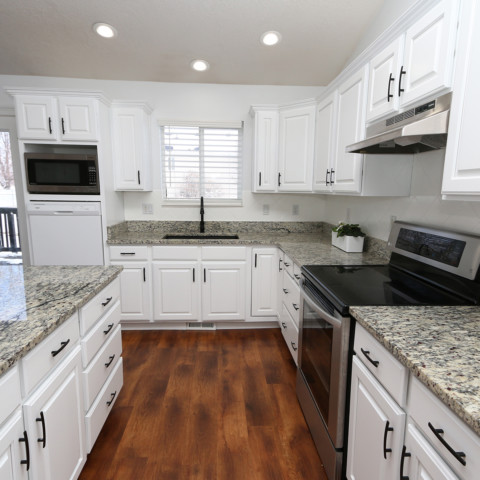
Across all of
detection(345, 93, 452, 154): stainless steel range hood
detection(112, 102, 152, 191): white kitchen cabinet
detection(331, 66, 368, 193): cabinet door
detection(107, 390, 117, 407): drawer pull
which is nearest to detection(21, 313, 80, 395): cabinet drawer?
detection(107, 390, 117, 407): drawer pull

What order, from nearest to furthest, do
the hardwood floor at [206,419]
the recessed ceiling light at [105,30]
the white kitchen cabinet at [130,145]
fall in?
1. the hardwood floor at [206,419]
2. the recessed ceiling light at [105,30]
3. the white kitchen cabinet at [130,145]

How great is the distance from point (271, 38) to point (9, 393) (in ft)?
9.94

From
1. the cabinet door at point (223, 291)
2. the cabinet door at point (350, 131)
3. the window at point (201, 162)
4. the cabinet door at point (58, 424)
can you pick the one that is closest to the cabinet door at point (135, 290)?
the cabinet door at point (223, 291)

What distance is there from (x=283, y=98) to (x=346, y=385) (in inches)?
119

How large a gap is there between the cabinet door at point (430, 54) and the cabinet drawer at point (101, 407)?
7.06 feet

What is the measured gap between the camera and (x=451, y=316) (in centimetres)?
117

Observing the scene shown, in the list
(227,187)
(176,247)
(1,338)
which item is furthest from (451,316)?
(227,187)

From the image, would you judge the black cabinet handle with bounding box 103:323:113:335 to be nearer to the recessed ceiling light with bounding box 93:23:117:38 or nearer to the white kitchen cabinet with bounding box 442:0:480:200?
the white kitchen cabinet with bounding box 442:0:480:200

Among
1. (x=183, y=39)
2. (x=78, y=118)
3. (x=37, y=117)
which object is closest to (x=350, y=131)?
(x=183, y=39)

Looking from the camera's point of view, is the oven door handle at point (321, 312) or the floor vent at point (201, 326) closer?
the oven door handle at point (321, 312)

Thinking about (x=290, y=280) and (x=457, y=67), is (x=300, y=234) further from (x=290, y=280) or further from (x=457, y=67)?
(x=457, y=67)

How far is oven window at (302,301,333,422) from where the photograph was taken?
1.49 m

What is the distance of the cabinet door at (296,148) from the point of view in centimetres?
293

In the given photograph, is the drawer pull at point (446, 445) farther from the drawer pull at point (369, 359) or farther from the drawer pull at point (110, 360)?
the drawer pull at point (110, 360)
